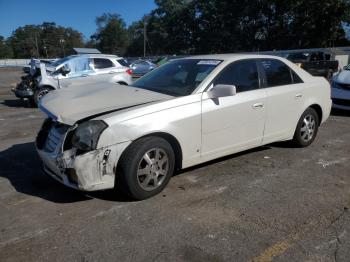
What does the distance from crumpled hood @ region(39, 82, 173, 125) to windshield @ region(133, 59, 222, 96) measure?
8.6 inches

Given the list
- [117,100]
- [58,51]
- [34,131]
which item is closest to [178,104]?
[117,100]

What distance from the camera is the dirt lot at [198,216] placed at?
→ 295 cm

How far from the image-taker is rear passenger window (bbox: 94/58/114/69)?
39.5 ft

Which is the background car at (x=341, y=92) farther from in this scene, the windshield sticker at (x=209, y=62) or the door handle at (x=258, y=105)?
the windshield sticker at (x=209, y=62)

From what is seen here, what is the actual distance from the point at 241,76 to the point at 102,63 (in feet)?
26.8

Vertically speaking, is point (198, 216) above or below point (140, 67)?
below

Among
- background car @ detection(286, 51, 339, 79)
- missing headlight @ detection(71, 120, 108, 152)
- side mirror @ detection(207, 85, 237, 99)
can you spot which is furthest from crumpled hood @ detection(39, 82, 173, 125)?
background car @ detection(286, 51, 339, 79)

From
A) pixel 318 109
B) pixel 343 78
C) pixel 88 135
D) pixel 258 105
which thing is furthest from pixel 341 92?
pixel 88 135

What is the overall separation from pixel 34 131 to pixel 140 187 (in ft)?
14.9

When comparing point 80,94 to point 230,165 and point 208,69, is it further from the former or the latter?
point 230,165

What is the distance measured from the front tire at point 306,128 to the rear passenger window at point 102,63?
799 centimetres

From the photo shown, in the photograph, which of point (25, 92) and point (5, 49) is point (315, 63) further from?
point (5, 49)

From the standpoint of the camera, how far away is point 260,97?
4.87m

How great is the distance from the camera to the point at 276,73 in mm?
5332
